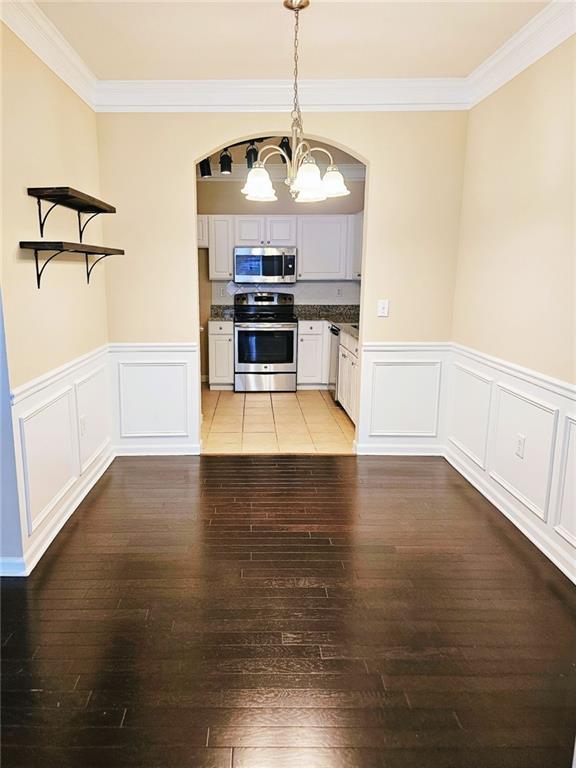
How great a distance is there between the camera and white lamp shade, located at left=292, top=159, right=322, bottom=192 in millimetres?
2264

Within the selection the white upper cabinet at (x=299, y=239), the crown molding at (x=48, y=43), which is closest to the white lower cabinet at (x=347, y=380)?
the white upper cabinet at (x=299, y=239)

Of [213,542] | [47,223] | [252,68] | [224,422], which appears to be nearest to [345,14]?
[252,68]

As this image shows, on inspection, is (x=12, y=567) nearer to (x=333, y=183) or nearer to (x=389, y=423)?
(x=333, y=183)

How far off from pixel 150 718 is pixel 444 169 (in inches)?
145

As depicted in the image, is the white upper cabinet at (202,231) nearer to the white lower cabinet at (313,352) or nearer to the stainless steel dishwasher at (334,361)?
the white lower cabinet at (313,352)

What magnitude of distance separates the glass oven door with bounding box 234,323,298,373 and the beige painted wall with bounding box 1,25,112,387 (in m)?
2.85

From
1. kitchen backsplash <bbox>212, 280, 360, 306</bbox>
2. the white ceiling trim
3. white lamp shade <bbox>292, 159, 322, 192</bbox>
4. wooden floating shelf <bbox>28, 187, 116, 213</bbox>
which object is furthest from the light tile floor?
the white ceiling trim

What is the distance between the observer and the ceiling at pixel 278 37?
250 cm

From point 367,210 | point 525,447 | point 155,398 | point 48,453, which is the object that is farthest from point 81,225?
point 525,447

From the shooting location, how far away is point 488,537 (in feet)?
9.35

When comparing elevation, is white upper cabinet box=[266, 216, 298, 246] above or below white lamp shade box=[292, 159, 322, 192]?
above

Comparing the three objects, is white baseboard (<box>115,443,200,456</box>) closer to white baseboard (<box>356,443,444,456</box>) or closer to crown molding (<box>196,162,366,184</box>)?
white baseboard (<box>356,443,444,456</box>)

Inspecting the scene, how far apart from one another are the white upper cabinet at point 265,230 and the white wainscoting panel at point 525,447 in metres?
3.93

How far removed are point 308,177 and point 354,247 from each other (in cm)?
424
